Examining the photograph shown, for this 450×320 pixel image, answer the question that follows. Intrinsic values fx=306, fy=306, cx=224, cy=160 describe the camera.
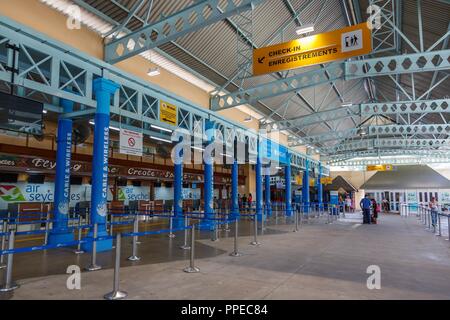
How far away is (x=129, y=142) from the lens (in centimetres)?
1016

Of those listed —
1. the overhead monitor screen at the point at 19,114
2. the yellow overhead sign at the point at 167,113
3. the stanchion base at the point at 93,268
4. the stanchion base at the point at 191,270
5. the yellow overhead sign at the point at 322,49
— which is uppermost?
the yellow overhead sign at the point at 322,49

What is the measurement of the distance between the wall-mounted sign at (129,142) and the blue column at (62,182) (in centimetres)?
226

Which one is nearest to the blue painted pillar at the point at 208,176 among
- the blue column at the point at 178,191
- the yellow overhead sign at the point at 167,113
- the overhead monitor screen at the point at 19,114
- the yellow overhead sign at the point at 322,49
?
the blue column at the point at 178,191

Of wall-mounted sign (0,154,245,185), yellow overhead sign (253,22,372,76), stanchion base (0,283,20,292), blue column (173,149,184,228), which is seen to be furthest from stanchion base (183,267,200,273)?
wall-mounted sign (0,154,245,185)

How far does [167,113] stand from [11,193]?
9.06m

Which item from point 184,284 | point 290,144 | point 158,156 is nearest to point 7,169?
point 158,156

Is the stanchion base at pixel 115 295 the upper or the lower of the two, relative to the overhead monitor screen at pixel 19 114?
lower

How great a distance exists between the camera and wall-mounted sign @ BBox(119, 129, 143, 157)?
991cm

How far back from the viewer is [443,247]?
11.2 metres

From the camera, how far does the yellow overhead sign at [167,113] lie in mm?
12305

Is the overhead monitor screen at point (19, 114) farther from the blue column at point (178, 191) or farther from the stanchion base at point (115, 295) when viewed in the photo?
the blue column at point (178, 191)

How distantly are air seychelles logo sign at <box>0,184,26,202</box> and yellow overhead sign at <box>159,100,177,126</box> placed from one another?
8823 millimetres

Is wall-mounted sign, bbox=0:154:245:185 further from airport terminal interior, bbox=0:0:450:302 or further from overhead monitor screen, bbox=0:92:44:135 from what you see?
overhead monitor screen, bbox=0:92:44:135
